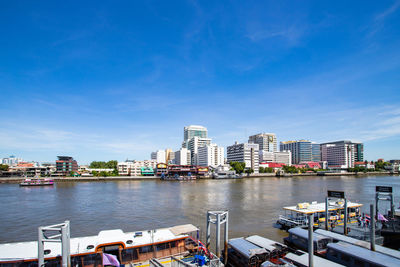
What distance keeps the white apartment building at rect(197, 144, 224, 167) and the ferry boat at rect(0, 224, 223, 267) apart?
453 feet

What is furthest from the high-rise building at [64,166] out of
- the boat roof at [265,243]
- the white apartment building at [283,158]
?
the white apartment building at [283,158]

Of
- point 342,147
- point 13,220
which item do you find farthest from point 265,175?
point 13,220

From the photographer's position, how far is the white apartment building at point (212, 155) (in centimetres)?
15375

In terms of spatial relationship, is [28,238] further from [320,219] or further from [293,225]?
[320,219]

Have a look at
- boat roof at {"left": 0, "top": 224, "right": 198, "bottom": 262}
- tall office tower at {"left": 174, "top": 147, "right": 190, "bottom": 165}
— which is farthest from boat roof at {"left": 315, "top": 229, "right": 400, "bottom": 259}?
tall office tower at {"left": 174, "top": 147, "right": 190, "bottom": 165}

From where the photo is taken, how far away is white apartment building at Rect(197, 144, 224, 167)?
154 metres

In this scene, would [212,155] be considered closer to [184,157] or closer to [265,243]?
[184,157]

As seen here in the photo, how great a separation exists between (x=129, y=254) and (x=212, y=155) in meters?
143

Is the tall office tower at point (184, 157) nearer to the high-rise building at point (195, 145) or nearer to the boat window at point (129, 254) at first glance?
the high-rise building at point (195, 145)

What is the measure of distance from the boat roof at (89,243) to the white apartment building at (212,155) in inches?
5424

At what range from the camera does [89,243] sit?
13250mm

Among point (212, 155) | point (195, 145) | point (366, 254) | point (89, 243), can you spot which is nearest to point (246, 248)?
point (366, 254)

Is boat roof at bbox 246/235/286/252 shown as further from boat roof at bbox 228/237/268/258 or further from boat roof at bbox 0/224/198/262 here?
boat roof at bbox 0/224/198/262

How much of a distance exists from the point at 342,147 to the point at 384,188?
7608 inches
